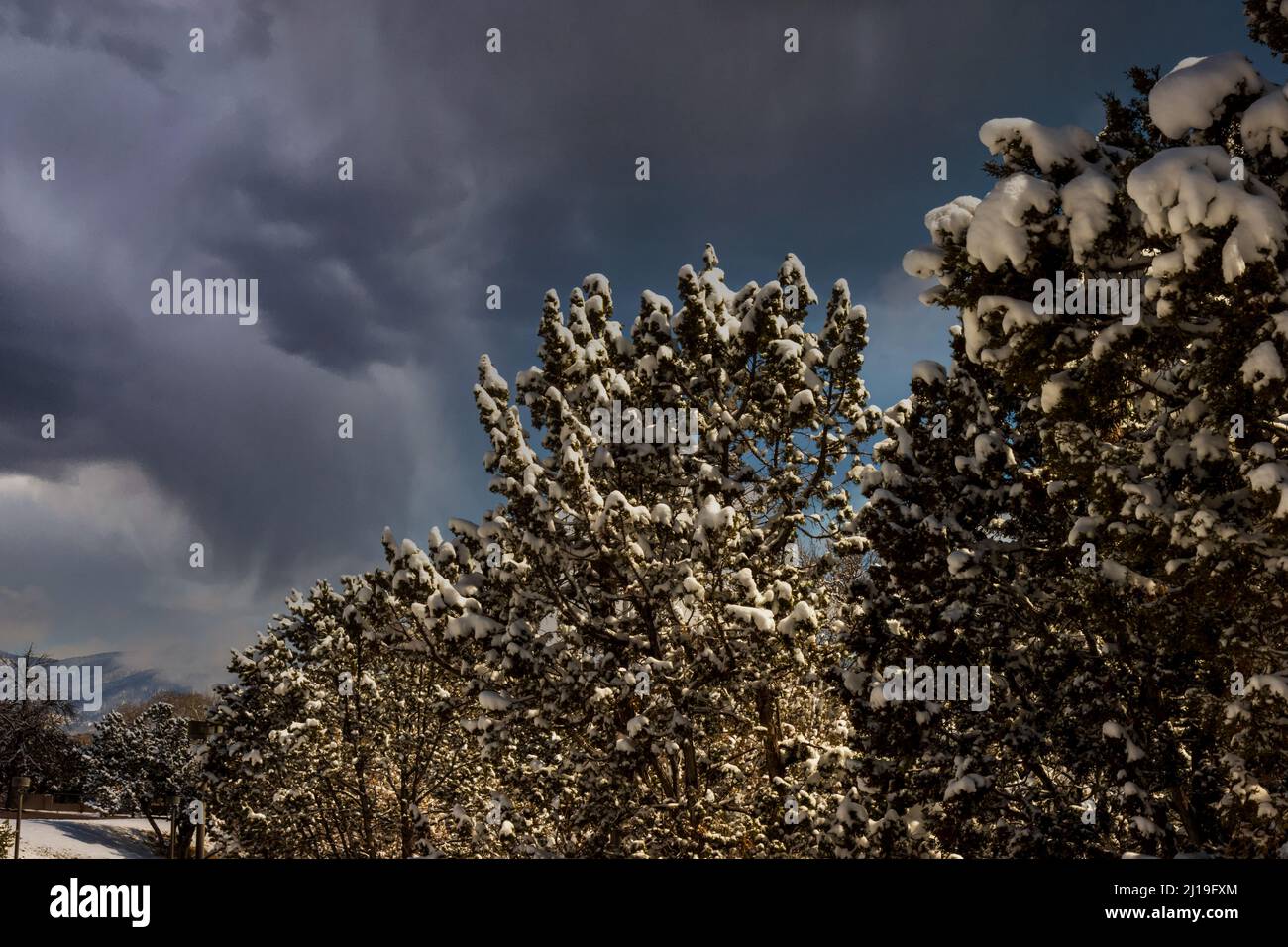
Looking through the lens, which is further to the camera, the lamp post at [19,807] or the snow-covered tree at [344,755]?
the lamp post at [19,807]

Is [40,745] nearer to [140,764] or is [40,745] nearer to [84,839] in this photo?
[84,839]

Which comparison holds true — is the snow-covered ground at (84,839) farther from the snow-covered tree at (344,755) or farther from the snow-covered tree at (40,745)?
the snow-covered tree at (344,755)

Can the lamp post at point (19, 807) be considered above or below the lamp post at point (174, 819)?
above

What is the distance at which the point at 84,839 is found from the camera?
5138cm

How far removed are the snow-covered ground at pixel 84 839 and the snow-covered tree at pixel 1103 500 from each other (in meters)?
49.4

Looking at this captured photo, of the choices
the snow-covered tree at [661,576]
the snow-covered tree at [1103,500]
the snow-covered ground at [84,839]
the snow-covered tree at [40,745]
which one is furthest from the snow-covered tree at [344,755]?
the snow-covered tree at [40,745]

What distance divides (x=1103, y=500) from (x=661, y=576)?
18.1ft

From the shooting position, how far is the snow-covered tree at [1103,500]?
5465mm

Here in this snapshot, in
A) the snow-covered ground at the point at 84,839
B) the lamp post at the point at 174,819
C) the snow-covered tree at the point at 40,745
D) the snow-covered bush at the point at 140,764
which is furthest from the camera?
the snow-covered tree at the point at 40,745

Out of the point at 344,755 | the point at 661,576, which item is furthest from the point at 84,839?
the point at 661,576

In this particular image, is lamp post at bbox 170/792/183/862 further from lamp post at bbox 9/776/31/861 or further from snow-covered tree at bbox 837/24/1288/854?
snow-covered tree at bbox 837/24/1288/854
